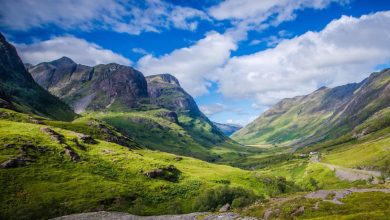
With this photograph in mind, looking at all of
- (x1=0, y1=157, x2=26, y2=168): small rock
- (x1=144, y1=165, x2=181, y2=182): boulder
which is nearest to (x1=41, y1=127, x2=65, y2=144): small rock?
(x1=0, y1=157, x2=26, y2=168): small rock

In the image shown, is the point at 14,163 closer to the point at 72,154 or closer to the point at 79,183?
the point at 79,183

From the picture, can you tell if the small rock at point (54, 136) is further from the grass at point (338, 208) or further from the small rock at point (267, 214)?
the small rock at point (267, 214)

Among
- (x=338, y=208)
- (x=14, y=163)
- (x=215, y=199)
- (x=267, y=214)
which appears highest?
(x=14, y=163)

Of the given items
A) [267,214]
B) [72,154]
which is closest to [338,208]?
[267,214]

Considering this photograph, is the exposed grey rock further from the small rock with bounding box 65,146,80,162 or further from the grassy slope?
the small rock with bounding box 65,146,80,162

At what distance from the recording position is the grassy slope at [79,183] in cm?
12125

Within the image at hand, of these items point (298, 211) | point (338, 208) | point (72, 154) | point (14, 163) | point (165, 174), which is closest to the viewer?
point (338, 208)

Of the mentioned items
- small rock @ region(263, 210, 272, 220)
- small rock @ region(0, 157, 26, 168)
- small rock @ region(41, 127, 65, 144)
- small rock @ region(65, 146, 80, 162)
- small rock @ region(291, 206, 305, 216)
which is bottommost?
small rock @ region(263, 210, 272, 220)

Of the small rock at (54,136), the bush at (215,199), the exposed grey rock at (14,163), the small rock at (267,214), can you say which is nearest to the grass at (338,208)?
the small rock at (267,214)

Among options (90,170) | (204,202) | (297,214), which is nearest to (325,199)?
(297,214)

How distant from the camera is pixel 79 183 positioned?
465 ft

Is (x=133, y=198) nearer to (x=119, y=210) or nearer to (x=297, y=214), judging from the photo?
(x=119, y=210)

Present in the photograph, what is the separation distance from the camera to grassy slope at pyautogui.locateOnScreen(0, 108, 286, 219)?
121250 mm

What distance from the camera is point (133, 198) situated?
142750mm
